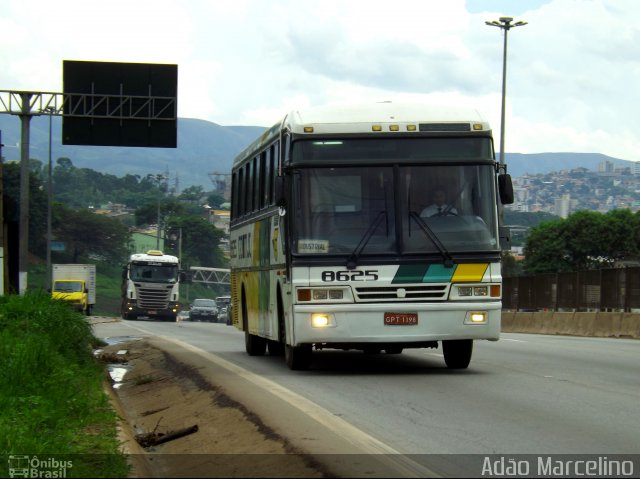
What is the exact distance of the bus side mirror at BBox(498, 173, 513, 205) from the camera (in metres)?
15.8

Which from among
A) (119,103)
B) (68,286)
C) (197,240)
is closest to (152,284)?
(68,286)

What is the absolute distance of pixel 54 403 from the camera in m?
12.2

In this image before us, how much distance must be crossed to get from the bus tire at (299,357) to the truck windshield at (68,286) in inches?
1915

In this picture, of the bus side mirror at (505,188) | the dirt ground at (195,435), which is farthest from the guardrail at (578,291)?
the dirt ground at (195,435)

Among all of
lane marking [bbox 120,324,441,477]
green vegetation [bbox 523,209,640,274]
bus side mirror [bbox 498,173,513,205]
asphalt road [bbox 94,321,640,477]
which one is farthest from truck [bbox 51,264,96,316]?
green vegetation [bbox 523,209,640,274]

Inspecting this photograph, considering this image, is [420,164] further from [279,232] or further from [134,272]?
[134,272]

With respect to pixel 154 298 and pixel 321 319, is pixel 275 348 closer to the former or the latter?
pixel 321 319

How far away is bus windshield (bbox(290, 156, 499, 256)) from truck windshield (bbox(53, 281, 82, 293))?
50265 mm

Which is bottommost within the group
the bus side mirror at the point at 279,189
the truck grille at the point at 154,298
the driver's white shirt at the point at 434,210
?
the truck grille at the point at 154,298

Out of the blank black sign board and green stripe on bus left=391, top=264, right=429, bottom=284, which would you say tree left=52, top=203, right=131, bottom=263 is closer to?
the blank black sign board

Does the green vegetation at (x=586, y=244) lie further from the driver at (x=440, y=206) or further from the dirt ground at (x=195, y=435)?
the driver at (x=440, y=206)

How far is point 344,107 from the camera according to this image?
16.4m

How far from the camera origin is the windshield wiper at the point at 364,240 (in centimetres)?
1554

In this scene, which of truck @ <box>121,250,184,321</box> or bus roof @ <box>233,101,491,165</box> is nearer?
bus roof @ <box>233,101,491,165</box>
